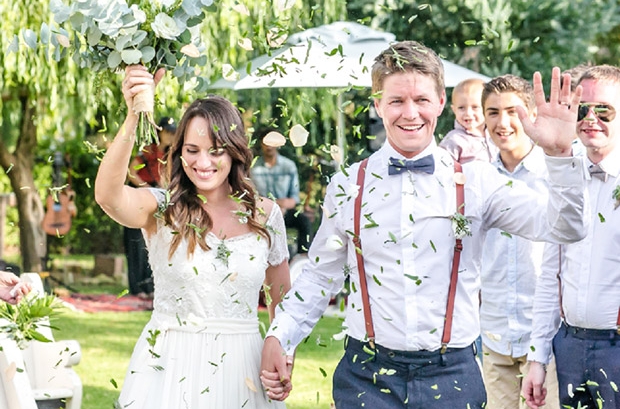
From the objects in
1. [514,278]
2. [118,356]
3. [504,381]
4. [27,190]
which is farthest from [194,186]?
[27,190]

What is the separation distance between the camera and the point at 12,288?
4.34 metres

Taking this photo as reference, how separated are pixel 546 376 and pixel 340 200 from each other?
128 centimetres

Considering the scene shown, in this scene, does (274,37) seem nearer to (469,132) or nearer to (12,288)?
(12,288)

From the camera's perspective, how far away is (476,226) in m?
3.80

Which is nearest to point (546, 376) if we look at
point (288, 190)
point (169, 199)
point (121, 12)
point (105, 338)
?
point (169, 199)

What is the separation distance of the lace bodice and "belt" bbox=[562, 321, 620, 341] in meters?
1.27

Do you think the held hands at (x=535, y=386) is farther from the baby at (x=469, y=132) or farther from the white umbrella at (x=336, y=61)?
the white umbrella at (x=336, y=61)

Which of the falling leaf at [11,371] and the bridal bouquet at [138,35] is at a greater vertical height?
the bridal bouquet at [138,35]

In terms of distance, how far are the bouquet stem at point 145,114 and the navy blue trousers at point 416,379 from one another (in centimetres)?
108

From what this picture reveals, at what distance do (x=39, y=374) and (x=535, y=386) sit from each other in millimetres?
2246

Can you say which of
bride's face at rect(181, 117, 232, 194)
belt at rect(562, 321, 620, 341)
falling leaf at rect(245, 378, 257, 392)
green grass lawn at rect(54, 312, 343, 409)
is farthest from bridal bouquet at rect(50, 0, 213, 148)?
green grass lawn at rect(54, 312, 343, 409)

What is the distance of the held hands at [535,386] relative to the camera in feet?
14.3

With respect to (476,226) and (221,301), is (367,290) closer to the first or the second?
(476,226)

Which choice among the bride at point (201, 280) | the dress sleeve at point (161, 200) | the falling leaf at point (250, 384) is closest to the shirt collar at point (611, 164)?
the bride at point (201, 280)
